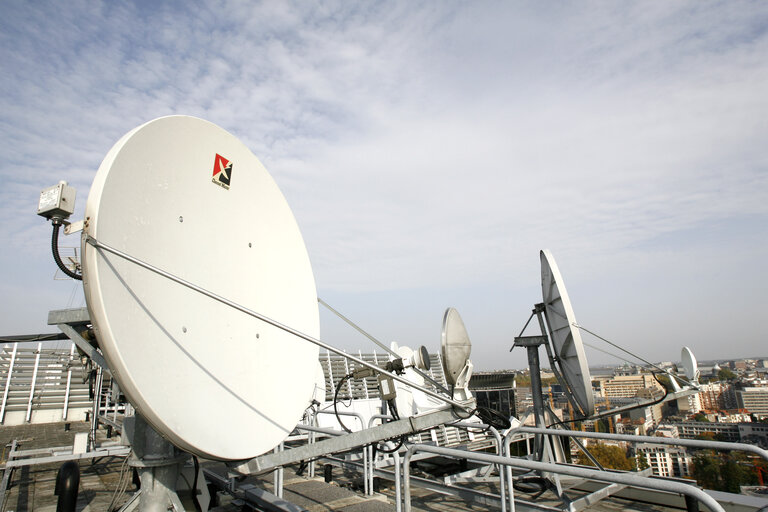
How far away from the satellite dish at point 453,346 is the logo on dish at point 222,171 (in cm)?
206

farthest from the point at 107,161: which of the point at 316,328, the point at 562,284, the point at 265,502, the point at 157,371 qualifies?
the point at 562,284

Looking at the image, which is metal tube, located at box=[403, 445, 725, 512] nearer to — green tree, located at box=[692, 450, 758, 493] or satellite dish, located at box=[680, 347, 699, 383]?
green tree, located at box=[692, 450, 758, 493]

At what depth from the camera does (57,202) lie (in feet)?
8.96

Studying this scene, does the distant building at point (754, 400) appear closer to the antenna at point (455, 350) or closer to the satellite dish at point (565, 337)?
the satellite dish at point (565, 337)

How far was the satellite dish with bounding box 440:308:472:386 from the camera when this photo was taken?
131 inches

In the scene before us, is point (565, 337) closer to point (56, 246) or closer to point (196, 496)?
point (196, 496)

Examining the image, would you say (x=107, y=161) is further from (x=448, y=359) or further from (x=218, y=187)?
(x=448, y=359)

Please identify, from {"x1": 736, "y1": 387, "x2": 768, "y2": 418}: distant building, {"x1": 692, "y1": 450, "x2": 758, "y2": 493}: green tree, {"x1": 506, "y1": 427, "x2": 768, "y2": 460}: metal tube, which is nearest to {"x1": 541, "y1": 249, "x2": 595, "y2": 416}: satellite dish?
{"x1": 506, "y1": 427, "x2": 768, "y2": 460}: metal tube

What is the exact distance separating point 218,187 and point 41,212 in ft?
3.69

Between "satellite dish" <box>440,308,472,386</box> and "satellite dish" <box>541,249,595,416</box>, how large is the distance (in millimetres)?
2760

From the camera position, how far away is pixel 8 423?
47.8 ft

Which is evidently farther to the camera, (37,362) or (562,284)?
(37,362)

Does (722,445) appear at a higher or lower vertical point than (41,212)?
lower

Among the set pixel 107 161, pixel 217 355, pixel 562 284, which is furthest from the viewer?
pixel 562 284
